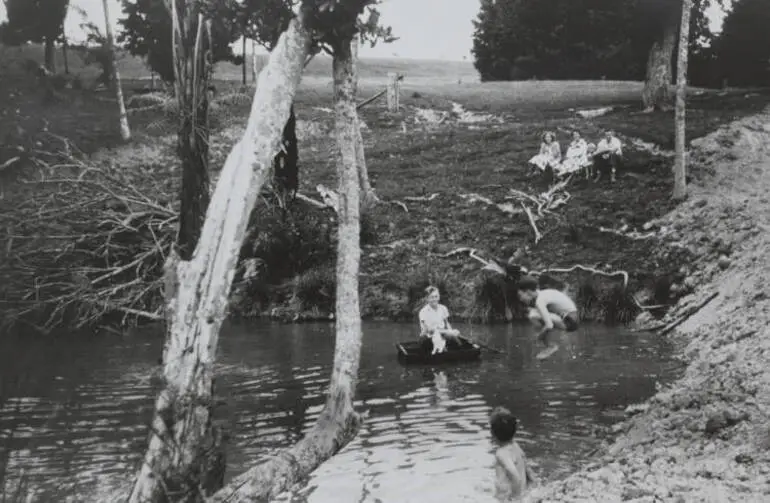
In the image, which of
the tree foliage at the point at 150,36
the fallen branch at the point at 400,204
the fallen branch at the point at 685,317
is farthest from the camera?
the tree foliage at the point at 150,36

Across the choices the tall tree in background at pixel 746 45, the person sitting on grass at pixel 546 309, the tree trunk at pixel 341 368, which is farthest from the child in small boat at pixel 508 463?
the tall tree in background at pixel 746 45

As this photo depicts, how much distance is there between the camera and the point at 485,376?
14.7 metres

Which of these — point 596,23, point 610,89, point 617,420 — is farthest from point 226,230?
point 610,89

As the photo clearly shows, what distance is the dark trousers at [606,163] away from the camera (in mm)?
26156

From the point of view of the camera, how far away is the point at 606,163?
26453mm

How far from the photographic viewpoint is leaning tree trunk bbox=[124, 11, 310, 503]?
6781 mm

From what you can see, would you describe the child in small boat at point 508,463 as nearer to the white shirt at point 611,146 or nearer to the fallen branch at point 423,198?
the fallen branch at point 423,198

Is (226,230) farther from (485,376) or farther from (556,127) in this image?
(556,127)

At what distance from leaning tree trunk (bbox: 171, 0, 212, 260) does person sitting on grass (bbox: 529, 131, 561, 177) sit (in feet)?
62.6

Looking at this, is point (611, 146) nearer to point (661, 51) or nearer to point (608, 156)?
point (608, 156)

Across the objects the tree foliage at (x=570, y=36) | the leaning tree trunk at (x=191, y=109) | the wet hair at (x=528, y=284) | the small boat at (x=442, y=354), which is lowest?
the small boat at (x=442, y=354)

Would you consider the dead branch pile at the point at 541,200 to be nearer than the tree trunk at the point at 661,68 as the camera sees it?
Yes

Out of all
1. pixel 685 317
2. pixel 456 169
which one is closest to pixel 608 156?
pixel 456 169

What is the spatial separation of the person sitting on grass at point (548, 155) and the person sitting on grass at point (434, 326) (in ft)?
40.2
